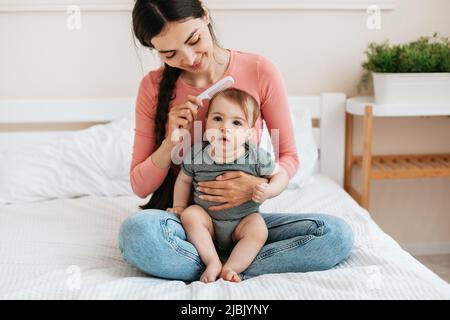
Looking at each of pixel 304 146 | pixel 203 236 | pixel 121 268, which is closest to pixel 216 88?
pixel 203 236

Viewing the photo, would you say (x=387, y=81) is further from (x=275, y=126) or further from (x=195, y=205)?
(x=195, y=205)

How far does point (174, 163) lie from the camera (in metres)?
1.25

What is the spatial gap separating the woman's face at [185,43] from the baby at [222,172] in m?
0.09

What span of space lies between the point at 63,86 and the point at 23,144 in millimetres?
261

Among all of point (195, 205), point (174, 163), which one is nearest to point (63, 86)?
point (174, 163)

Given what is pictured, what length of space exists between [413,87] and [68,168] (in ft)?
3.99

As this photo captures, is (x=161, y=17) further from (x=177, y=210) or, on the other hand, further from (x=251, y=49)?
(x=251, y=49)

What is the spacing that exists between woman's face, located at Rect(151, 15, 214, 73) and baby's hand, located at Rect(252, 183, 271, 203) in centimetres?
29

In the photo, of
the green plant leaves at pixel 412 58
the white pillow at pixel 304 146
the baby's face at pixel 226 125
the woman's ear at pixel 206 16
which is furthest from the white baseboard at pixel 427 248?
the woman's ear at pixel 206 16

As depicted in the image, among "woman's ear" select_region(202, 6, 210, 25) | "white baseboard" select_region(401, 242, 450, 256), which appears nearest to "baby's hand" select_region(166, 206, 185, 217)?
"woman's ear" select_region(202, 6, 210, 25)

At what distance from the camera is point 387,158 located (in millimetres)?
2053

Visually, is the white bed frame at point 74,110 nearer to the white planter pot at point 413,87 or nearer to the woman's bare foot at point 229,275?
the white planter pot at point 413,87

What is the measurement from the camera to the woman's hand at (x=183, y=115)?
1.14 meters

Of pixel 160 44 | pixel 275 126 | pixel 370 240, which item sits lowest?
pixel 370 240
